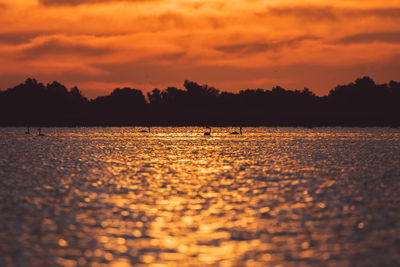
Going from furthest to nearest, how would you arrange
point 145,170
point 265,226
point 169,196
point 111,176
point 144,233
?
point 145,170 < point 111,176 < point 169,196 < point 265,226 < point 144,233

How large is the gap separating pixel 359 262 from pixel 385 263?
0.78 meters

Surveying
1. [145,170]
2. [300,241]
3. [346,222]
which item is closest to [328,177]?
[145,170]

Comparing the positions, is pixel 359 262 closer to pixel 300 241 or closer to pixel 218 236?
pixel 300 241

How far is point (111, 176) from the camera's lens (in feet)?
163

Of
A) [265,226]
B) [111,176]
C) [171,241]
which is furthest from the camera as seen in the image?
[111,176]

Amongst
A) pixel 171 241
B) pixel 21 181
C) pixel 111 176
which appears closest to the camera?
pixel 171 241

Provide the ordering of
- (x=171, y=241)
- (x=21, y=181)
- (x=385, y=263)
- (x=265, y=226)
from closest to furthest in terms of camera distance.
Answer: (x=385, y=263), (x=171, y=241), (x=265, y=226), (x=21, y=181)

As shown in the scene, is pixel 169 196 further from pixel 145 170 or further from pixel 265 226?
pixel 145 170

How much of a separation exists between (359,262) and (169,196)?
17994mm

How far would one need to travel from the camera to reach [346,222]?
26094mm

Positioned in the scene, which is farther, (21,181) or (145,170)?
(145,170)

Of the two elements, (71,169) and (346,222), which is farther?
(71,169)

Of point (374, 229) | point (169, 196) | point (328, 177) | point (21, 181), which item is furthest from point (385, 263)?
point (21, 181)

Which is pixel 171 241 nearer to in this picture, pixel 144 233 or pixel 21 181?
pixel 144 233
